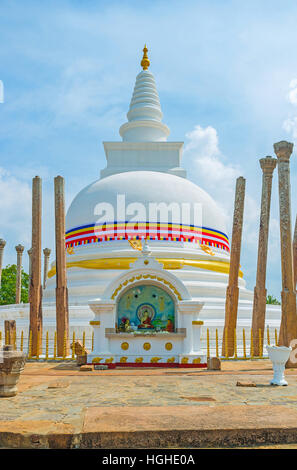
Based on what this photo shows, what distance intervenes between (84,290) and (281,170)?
33.0 ft

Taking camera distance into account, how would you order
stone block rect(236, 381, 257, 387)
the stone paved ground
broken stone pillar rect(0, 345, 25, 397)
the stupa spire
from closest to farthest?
the stone paved ground, broken stone pillar rect(0, 345, 25, 397), stone block rect(236, 381, 257, 387), the stupa spire

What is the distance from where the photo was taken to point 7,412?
5527 millimetres

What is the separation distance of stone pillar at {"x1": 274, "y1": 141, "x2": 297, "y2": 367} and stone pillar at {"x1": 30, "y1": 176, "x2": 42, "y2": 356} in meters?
7.36

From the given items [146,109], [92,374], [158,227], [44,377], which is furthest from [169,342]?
[146,109]

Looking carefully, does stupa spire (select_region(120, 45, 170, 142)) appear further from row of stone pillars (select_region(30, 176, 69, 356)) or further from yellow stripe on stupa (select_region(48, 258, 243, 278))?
row of stone pillars (select_region(30, 176, 69, 356))

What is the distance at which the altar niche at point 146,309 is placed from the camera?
42.7 feet

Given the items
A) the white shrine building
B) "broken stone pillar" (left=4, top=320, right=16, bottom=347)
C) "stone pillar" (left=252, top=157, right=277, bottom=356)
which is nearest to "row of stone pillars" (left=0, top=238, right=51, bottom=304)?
the white shrine building

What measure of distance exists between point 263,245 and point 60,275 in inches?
263

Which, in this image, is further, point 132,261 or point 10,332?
point 132,261

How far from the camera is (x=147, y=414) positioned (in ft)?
17.1

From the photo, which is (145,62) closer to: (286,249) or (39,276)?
(39,276)

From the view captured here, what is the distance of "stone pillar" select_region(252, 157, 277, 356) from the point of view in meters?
14.9

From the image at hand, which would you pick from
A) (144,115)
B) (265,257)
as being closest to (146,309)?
(265,257)

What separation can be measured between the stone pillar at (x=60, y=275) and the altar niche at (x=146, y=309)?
89.8 inches
